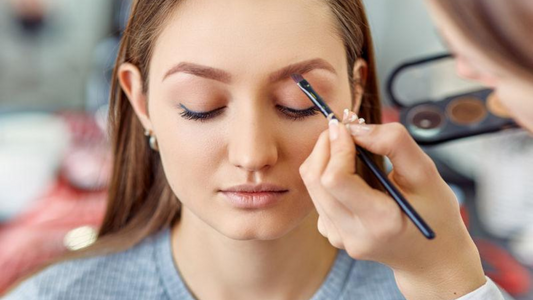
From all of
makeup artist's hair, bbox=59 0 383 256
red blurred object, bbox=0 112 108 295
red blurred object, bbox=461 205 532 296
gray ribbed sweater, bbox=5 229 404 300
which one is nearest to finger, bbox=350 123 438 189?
makeup artist's hair, bbox=59 0 383 256

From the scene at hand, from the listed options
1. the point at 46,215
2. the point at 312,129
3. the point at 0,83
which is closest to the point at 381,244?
the point at 312,129

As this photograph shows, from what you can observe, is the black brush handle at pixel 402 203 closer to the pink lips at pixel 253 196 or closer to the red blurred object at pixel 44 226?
the pink lips at pixel 253 196

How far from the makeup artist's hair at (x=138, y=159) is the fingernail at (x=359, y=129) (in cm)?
24

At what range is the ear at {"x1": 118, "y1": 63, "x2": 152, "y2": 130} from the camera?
2.77ft

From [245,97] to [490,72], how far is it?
29 cm

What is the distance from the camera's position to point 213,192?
744 millimetres

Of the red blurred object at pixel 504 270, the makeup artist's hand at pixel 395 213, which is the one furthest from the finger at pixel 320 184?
the red blurred object at pixel 504 270

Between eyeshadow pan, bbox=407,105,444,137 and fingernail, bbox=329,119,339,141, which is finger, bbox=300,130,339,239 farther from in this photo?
eyeshadow pan, bbox=407,105,444,137

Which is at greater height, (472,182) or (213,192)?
(213,192)

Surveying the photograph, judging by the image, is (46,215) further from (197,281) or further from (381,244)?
(381,244)

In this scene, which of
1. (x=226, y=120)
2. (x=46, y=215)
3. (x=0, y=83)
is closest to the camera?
(x=226, y=120)

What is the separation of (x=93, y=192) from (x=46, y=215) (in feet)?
0.46

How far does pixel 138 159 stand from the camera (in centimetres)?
97

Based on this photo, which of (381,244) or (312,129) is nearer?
(381,244)
